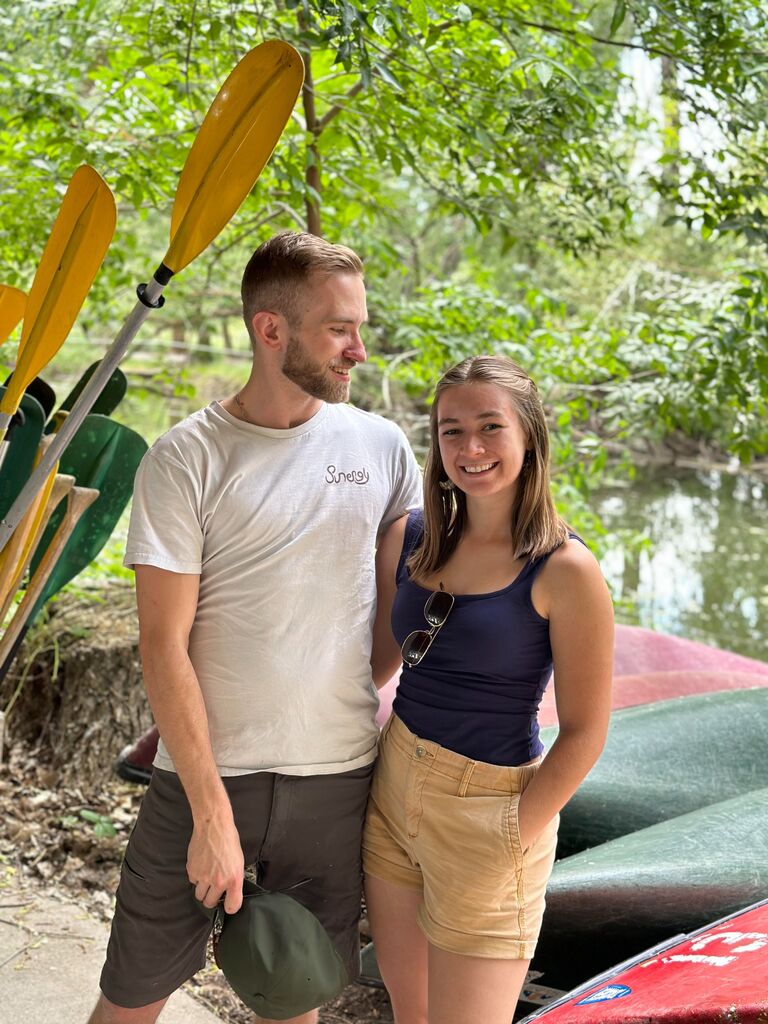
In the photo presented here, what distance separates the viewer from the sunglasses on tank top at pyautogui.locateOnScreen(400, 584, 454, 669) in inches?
58.9

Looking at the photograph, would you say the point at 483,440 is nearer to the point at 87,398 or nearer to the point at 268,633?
the point at 268,633

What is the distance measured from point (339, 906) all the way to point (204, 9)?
243 centimetres

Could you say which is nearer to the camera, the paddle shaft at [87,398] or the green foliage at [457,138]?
the paddle shaft at [87,398]

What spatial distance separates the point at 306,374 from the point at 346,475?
6.5 inches

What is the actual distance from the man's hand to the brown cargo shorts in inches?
3.3

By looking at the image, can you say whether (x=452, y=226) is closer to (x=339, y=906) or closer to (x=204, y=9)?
(x=204, y=9)

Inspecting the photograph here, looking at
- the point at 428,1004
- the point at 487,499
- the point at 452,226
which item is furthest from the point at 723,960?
the point at 452,226

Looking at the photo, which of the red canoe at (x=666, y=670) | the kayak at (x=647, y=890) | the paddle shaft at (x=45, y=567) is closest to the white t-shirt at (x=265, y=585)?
the paddle shaft at (x=45, y=567)

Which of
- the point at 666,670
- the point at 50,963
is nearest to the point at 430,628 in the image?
the point at 50,963

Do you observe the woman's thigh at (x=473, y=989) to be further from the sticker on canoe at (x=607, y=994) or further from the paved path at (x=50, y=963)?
the paved path at (x=50, y=963)

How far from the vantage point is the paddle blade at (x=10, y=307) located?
1.76m

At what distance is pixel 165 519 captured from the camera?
1.46m

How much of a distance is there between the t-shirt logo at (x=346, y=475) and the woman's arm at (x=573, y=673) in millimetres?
346

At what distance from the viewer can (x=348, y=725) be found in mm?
1588
